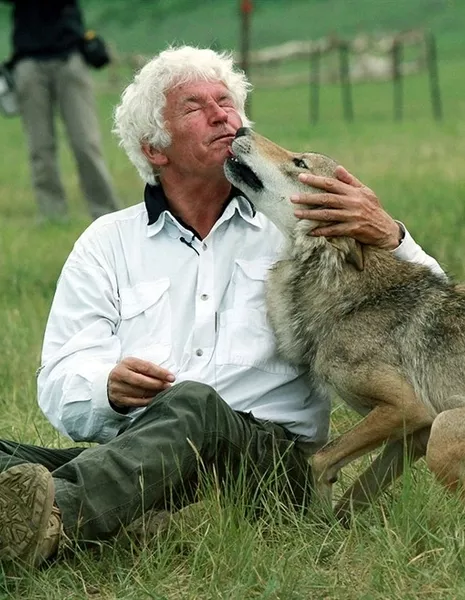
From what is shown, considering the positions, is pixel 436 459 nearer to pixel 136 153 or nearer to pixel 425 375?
pixel 425 375

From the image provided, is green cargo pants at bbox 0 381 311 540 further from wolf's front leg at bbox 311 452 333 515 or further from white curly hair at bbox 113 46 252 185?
white curly hair at bbox 113 46 252 185

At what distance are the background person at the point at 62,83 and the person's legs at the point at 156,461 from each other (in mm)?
7818

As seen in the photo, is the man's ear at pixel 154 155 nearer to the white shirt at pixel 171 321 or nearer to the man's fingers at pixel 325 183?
the white shirt at pixel 171 321

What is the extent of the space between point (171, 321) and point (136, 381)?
0.43 meters

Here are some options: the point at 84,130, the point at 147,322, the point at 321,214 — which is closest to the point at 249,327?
the point at 147,322

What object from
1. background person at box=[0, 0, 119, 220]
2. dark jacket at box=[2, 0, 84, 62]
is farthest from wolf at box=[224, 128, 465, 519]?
dark jacket at box=[2, 0, 84, 62]

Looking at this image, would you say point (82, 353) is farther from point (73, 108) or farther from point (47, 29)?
point (47, 29)

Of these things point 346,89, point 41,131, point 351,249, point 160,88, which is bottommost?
point 346,89

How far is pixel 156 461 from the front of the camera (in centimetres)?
436

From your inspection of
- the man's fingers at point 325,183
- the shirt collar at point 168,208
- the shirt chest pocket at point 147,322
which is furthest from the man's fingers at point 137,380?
the man's fingers at point 325,183

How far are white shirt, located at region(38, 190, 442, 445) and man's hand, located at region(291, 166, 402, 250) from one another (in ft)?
0.71

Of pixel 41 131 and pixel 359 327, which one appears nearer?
pixel 359 327

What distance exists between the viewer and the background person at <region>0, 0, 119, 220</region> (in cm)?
1236

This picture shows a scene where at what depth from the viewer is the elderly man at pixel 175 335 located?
4.39 metres
